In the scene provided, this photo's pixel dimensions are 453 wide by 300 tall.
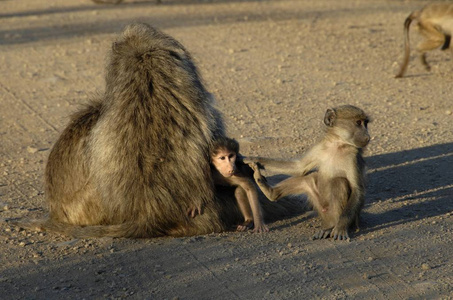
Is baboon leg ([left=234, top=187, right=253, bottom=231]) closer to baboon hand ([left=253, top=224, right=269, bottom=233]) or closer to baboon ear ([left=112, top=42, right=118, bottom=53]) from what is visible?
baboon hand ([left=253, top=224, right=269, bottom=233])

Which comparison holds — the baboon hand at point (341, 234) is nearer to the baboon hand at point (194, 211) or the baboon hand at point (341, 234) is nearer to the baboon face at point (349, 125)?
the baboon face at point (349, 125)

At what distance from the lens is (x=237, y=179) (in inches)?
203

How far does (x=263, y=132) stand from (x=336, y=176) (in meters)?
2.57

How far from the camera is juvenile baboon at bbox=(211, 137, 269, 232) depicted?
5004 mm

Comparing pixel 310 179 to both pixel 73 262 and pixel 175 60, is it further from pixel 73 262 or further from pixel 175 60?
pixel 73 262

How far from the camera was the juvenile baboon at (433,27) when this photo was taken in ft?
33.5

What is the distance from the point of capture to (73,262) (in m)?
4.79

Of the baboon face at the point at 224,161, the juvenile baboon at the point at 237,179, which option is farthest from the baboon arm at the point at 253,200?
the baboon face at the point at 224,161

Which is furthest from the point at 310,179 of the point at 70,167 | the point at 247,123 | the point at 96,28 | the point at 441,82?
the point at 96,28

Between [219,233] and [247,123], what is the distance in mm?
2976

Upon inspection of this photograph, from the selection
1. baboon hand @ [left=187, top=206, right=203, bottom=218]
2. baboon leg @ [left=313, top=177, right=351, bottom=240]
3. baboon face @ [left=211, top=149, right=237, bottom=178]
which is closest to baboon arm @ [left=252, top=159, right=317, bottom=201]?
baboon leg @ [left=313, top=177, right=351, bottom=240]

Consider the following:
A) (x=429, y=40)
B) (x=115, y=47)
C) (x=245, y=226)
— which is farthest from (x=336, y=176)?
(x=429, y=40)

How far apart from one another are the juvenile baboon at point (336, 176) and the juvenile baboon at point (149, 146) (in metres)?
0.56

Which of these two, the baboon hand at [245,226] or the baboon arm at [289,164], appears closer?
the baboon hand at [245,226]
